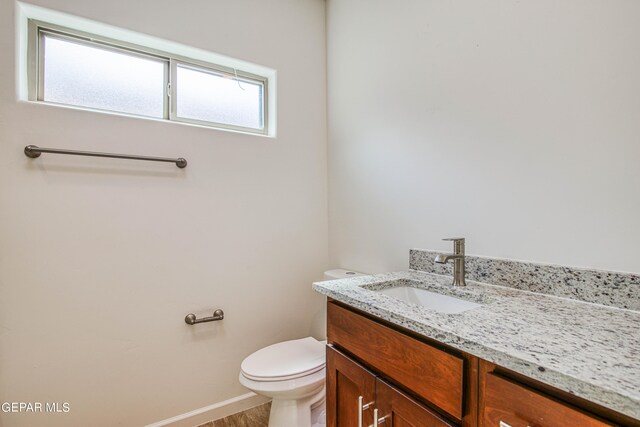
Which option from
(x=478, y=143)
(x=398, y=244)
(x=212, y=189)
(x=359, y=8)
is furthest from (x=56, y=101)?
(x=478, y=143)

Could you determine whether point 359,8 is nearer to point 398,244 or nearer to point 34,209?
point 398,244

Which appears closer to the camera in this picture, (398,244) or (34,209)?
(34,209)

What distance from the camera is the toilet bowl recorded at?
1.29m

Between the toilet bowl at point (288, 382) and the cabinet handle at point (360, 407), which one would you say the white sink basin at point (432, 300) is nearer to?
the cabinet handle at point (360, 407)

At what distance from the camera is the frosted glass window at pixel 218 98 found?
170 cm

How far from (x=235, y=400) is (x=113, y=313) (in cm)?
84

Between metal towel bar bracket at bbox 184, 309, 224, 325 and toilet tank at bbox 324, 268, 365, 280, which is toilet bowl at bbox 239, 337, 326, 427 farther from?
toilet tank at bbox 324, 268, 365, 280

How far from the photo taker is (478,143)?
1.16m

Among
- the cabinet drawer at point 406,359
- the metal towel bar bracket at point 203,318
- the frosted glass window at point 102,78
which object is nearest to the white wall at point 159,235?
the metal towel bar bracket at point 203,318

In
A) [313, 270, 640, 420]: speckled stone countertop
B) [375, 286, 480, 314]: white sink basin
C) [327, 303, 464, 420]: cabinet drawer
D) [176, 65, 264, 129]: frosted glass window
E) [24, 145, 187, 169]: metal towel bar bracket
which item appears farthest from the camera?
[176, 65, 264, 129]: frosted glass window

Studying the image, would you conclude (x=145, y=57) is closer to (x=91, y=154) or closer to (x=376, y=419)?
(x=91, y=154)

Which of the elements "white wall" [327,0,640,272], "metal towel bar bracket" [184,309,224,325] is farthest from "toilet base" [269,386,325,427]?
"white wall" [327,0,640,272]

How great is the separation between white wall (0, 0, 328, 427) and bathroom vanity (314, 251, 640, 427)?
0.84 meters

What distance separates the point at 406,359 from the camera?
77 centimetres
